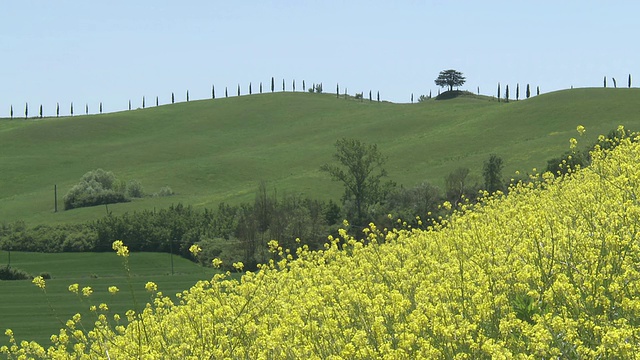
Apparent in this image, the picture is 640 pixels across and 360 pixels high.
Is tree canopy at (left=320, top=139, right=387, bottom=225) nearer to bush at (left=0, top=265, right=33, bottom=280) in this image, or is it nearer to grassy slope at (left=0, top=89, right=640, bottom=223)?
grassy slope at (left=0, top=89, right=640, bottom=223)

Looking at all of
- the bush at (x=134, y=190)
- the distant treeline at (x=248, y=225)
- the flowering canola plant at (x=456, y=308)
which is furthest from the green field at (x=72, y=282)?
the bush at (x=134, y=190)

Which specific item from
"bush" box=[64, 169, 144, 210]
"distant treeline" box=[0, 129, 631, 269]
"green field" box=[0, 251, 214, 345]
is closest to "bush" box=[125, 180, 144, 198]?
"bush" box=[64, 169, 144, 210]

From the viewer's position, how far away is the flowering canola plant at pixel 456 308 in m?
6.65

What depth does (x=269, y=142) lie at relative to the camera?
140000mm

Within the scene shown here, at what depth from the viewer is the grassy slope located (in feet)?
332

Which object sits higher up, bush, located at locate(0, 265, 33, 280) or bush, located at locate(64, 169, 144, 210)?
bush, located at locate(64, 169, 144, 210)

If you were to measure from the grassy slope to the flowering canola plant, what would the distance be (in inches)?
2974

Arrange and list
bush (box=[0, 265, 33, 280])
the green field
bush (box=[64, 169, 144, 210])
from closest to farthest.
Result: the green field < bush (box=[0, 265, 33, 280]) < bush (box=[64, 169, 144, 210])

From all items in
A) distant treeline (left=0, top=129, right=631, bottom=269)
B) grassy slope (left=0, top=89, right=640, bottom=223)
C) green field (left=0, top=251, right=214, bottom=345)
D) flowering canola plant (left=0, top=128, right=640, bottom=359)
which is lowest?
green field (left=0, top=251, right=214, bottom=345)

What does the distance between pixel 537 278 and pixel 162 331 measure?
4.82m

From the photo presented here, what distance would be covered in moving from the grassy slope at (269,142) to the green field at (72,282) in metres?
24.8

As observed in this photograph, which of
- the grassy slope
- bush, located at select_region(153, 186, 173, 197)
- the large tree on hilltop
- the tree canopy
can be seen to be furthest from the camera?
the large tree on hilltop

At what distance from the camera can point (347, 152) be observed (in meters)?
80.9

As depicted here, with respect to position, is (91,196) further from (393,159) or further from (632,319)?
(632,319)
